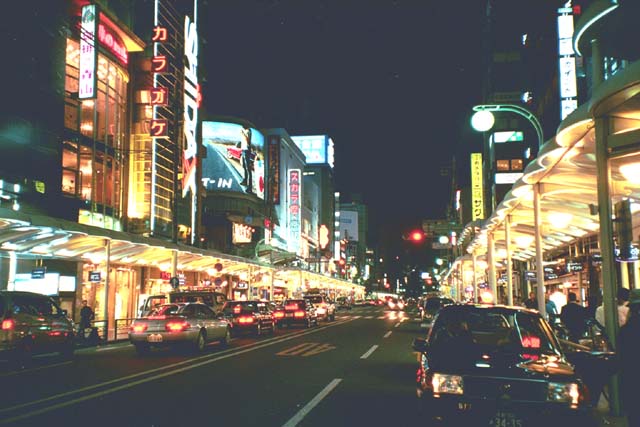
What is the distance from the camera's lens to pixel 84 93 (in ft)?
96.1

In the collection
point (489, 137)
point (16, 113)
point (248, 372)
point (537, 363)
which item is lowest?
point (248, 372)

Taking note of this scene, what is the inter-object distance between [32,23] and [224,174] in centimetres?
5017

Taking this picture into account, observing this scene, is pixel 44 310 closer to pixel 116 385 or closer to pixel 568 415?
pixel 116 385

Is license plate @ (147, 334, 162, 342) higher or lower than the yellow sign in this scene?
lower

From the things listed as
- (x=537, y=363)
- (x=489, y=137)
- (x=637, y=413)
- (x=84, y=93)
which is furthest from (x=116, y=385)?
(x=489, y=137)

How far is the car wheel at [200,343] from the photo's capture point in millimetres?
18516

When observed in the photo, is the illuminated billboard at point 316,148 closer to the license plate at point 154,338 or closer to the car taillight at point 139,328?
the car taillight at point 139,328

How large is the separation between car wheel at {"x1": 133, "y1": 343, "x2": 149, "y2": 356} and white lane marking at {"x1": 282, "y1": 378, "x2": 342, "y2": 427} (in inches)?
302

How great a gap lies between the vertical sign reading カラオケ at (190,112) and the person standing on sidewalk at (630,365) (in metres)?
41.5

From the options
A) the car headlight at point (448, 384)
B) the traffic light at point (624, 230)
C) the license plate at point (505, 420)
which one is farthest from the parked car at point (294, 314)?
the license plate at point (505, 420)

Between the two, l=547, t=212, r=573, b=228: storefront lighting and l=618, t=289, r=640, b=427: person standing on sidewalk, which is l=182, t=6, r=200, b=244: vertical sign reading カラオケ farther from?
l=618, t=289, r=640, b=427: person standing on sidewalk


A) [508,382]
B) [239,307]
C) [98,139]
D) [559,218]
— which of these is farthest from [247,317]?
[508,382]

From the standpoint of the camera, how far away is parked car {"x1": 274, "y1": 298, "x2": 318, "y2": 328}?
3350cm

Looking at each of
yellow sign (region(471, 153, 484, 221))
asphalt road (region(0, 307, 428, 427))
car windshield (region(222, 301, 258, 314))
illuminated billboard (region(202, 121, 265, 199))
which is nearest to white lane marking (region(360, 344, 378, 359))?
asphalt road (region(0, 307, 428, 427))
